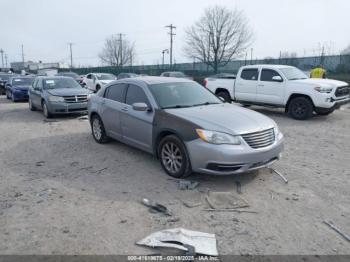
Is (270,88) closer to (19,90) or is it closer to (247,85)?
(247,85)

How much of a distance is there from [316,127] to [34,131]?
8685 millimetres

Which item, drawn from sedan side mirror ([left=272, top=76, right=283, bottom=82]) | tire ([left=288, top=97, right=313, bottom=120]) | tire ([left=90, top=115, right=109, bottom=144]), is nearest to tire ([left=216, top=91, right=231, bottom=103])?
sedan side mirror ([left=272, top=76, right=283, bottom=82])

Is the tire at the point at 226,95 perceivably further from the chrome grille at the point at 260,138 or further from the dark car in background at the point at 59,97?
the chrome grille at the point at 260,138

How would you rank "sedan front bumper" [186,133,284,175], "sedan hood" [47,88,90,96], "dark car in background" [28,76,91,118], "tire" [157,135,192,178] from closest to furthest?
"sedan front bumper" [186,133,284,175] → "tire" [157,135,192,178] → "dark car in background" [28,76,91,118] → "sedan hood" [47,88,90,96]

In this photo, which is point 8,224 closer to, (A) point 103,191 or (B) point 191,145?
(A) point 103,191

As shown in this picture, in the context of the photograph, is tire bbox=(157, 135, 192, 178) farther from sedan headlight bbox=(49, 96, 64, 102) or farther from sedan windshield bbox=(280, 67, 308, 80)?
sedan windshield bbox=(280, 67, 308, 80)

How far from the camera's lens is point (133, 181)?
17.2 feet

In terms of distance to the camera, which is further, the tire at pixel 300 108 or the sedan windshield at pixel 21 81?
the sedan windshield at pixel 21 81

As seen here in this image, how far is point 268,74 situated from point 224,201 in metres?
8.40

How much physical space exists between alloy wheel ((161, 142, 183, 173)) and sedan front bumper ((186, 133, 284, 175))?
313mm

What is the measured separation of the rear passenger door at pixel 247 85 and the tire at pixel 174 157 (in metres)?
7.69

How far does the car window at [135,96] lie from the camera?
6043 millimetres

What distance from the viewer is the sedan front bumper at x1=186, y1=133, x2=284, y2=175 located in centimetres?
463

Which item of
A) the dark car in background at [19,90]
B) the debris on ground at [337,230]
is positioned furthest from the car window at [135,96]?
the dark car in background at [19,90]
